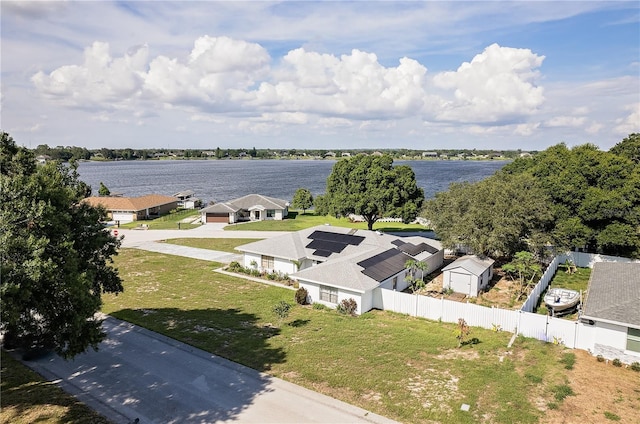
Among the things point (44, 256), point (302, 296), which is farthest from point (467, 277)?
point (44, 256)

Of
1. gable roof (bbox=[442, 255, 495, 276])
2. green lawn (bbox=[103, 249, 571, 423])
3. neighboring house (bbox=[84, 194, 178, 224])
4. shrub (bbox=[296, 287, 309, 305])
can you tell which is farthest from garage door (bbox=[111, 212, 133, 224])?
gable roof (bbox=[442, 255, 495, 276])

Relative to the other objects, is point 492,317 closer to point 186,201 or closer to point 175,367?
point 175,367

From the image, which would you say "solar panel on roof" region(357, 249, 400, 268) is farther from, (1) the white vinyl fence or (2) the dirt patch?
(2) the dirt patch

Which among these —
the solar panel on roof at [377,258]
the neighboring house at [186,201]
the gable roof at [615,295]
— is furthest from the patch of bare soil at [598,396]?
the neighboring house at [186,201]

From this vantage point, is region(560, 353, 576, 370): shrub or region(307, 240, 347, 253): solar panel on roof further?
region(307, 240, 347, 253): solar panel on roof

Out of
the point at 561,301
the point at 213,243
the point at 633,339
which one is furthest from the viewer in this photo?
the point at 213,243

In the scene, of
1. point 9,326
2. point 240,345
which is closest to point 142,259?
point 240,345
